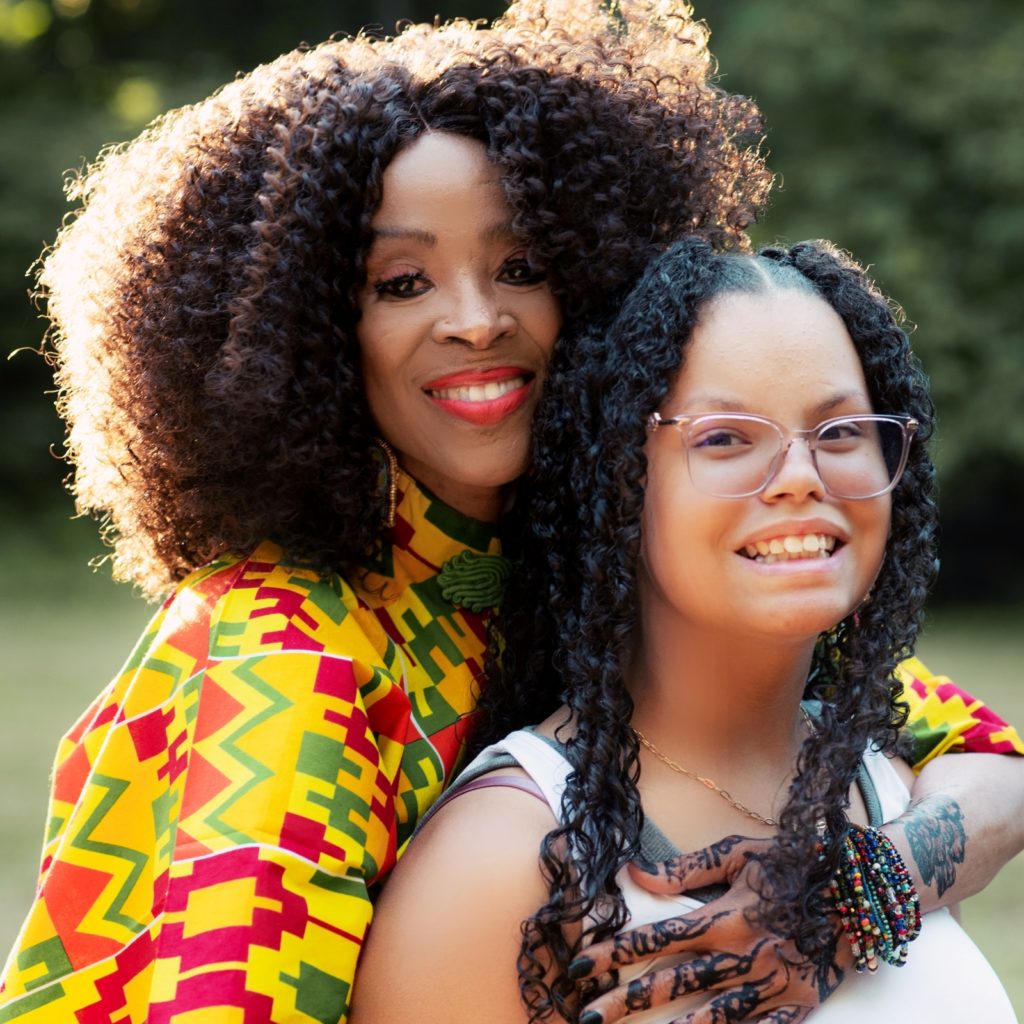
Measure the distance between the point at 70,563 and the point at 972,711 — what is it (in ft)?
49.2

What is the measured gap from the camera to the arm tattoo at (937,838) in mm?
2500

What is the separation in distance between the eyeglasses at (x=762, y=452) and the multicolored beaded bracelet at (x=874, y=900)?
552mm

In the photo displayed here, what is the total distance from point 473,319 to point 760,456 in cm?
67

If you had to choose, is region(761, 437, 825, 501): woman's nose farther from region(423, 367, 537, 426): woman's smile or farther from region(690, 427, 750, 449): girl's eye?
region(423, 367, 537, 426): woman's smile

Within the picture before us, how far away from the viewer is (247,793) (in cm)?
228

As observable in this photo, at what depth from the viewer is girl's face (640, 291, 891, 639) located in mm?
2230

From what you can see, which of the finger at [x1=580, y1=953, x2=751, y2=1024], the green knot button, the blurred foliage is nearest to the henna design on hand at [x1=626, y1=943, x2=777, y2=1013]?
the finger at [x1=580, y1=953, x2=751, y2=1024]

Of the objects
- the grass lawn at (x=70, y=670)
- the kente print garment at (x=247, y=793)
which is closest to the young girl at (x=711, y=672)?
the kente print garment at (x=247, y=793)

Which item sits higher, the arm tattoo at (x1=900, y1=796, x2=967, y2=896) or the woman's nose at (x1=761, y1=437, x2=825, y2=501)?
the woman's nose at (x1=761, y1=437, x2=825, y2=501)

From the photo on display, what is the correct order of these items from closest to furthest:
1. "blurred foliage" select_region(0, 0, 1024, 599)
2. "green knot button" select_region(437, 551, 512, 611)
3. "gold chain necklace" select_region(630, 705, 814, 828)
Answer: "gold chain necklace" select_region(630, 705, 814, 828), "green knot button" select_region(437, 551, 512, 611), "blurred foliage" select_region(0, 0, 1024, 599)

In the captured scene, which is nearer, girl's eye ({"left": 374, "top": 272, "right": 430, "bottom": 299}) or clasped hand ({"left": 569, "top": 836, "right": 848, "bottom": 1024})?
clasped hand ({"left": 569, "top": 836, "right": 848, "bottom": 1024})

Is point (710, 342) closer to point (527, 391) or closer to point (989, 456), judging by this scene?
point (527, 391)

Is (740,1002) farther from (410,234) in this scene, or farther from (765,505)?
(410,234)

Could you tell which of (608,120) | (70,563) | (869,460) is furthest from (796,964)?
(70,563)
